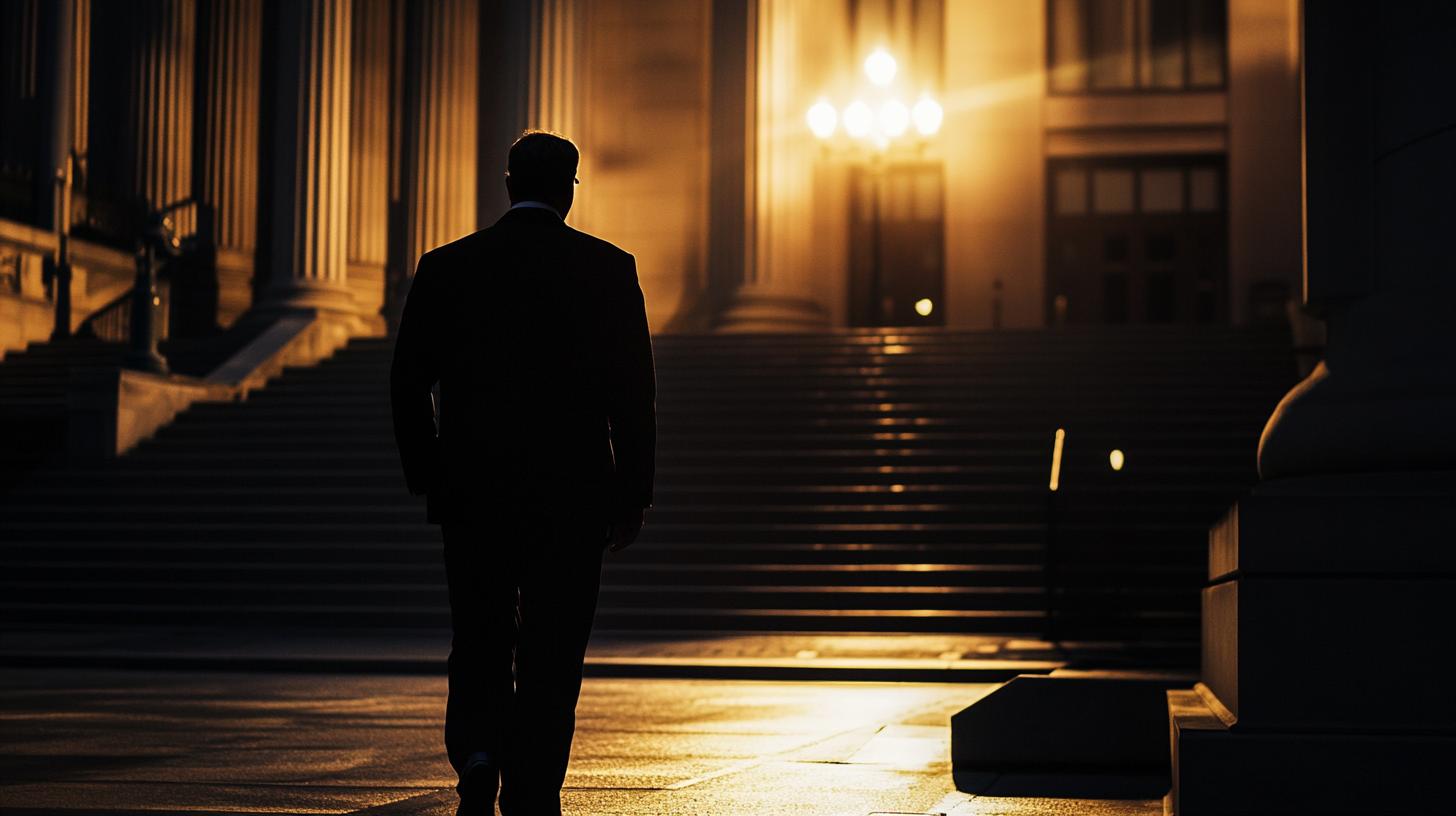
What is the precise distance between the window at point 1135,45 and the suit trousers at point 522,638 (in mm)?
33477

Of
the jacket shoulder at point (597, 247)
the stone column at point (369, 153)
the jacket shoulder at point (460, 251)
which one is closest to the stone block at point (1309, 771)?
the jacket shoulder at point (597, 247)

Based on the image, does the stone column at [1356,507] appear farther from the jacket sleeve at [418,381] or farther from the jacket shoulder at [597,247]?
the jacket sleeve at [418,381]

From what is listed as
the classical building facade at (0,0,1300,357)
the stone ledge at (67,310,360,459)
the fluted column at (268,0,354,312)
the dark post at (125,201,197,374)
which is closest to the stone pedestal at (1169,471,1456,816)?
the stone ledge at (67,310,360,459)

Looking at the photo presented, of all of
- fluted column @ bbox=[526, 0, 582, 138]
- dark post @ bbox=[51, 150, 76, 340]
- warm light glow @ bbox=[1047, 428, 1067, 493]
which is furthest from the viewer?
fluted column @ bbox=[526, 0, 582, 138]

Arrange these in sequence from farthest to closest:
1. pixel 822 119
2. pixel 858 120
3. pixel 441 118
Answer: pixel 441 118, pixel 822 119, pixel 858 120

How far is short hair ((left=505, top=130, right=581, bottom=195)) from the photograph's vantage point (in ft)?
16.1

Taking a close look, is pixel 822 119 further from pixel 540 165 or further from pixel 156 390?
pixel 540 165

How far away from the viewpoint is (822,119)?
29.2m

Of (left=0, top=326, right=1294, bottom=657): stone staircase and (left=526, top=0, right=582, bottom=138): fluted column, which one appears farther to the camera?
(left=526, top=0, right=582, bottom=138): fluted column

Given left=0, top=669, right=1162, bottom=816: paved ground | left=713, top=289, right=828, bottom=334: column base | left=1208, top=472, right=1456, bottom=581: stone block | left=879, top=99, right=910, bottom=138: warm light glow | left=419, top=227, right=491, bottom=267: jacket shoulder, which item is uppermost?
left=879, top=99, right=910, bottom=138: warm light glow

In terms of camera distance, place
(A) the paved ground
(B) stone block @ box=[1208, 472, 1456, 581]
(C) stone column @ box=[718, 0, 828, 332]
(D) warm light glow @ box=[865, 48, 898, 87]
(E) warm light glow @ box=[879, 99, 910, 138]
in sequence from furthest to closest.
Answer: (C) stone column @ box=[718, 0, 828, 332] < (E) warm light glow @ box=[879, 99, 910, 138] < (D) warm light glow @ box=[865, 48, 898, 87] < (A) the paved ground < (B) stone block @ box=[1208, 472, 1456, 581]

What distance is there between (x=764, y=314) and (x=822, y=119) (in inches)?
128

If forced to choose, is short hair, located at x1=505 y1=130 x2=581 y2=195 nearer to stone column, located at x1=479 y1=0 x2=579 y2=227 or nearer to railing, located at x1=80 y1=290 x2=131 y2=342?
stone column, located at x1=479 y1=0 x2=579 y2=227

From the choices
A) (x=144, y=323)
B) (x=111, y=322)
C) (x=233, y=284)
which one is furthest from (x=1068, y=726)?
(x=233, y=284)
